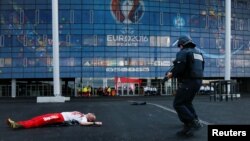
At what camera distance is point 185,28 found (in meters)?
73.4

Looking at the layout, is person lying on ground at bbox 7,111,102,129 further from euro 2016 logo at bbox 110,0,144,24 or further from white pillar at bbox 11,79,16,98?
white pillar at bbox 11,79,16,98

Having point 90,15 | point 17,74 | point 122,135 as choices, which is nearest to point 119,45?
point 90,15

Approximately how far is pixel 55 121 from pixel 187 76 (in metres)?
3.62

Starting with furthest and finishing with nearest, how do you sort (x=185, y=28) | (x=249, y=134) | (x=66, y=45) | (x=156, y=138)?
(x=185, y=28) < (x=66, y=45) < (x=156, y=138) < (x=249, y=134)

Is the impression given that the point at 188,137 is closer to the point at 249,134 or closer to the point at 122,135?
the point at 122,135

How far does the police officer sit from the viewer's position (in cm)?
874

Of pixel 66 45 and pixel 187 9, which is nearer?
pixel 66 45

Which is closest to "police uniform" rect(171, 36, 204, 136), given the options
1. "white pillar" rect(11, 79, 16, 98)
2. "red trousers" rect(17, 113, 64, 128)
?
"red trousers" rect(17, 113, 64, 128)

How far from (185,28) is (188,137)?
216 feet

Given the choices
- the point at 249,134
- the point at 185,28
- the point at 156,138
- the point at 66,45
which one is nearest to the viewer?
the point at 249,134

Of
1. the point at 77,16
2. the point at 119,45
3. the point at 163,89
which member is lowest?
the point at 163,89

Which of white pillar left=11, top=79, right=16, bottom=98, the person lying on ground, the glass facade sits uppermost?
the glass facade

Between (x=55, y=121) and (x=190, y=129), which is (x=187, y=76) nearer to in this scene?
(x=190, y=129)

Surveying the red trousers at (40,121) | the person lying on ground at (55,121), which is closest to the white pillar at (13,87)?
the person lying on ground at (55,121)
